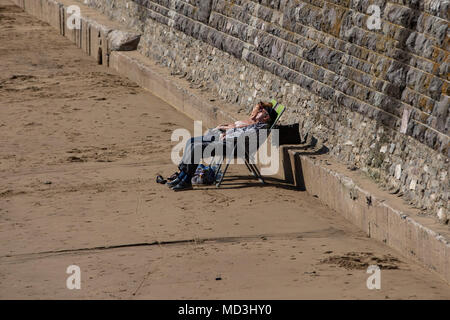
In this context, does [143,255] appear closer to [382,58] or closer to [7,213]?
[7,213]

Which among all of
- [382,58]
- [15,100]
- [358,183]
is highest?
[382,58]

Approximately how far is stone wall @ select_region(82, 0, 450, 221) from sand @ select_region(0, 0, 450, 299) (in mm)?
723

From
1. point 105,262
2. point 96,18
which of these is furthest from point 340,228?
point 96,18

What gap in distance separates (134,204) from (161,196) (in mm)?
396

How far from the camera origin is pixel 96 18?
17.5m

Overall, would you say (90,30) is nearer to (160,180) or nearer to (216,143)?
(160,180)

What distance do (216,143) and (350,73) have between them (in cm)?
167

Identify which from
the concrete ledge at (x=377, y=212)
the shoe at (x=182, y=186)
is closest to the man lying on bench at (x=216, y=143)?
the shoe at (x=182, y=186)

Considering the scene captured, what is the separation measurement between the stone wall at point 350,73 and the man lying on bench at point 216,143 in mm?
592

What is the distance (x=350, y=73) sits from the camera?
9359 mm

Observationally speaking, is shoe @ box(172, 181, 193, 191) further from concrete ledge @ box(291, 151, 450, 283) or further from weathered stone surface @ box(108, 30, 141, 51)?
weathered stone surface @ box(108, 30, 141, 51)

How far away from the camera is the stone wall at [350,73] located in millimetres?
7898

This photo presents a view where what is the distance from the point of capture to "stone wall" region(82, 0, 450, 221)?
790cm

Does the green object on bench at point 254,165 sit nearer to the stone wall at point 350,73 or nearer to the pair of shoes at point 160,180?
the stone wall at point 350,73
